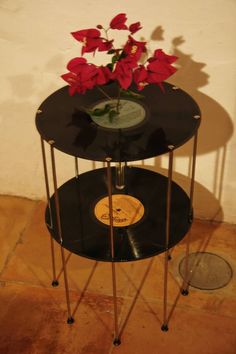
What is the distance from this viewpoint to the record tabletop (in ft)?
4.82

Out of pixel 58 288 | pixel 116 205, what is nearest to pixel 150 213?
pixel 116 205

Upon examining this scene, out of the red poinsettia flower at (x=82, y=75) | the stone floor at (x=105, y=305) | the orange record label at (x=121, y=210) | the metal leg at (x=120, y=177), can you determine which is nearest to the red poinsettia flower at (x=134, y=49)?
the red poinsettia flower at (x=82, y=75)

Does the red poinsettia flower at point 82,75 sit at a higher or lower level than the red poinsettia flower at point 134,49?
lower

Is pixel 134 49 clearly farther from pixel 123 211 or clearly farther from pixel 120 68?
pixel 123 211

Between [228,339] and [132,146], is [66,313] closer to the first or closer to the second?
[228,339]

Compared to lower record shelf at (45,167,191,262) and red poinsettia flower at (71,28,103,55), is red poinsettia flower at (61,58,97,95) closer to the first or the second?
red poinsettia flower at (71,28,103,55)

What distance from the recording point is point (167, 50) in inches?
76.9

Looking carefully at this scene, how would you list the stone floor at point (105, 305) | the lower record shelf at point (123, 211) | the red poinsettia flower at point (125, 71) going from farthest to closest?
→ the stone floor at point (105, 305) → the lower record shelf at point (123, 211) → the red poinsettia flower at point (125, 71)

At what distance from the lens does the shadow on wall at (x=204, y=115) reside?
1.96 meters

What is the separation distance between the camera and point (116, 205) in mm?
1883

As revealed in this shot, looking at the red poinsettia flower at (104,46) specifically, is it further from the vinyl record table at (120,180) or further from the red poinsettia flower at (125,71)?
the vinyl record table at (120,180)

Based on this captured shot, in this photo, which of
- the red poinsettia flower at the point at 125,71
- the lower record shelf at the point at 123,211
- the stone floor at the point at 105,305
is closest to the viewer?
the red poinsettia flower at the point at 125,71

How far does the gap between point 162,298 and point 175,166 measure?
1.78 ft

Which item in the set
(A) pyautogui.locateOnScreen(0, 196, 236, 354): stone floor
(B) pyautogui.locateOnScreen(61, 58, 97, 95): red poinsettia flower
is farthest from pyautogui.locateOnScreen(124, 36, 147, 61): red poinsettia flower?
(A) pyautogui.locateOnScreen(0, 196, 236, 354): stone floor
